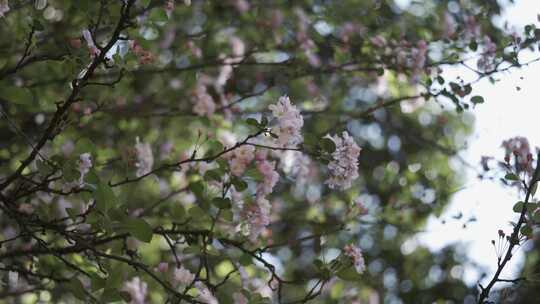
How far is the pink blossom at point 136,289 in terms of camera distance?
2359 millimetres

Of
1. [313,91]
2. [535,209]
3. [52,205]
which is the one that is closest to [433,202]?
[313,91]

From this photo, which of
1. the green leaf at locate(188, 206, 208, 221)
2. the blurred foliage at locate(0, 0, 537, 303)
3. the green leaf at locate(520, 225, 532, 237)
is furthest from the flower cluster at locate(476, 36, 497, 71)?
the green leaf at locate(188, 206, 208, 221)

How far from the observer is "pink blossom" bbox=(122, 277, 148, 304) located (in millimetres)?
2359

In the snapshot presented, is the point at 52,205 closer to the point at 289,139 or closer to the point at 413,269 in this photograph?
the point at 289,139

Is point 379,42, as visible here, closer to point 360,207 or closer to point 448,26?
point 448,26

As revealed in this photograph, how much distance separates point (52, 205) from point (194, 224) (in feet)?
1.65

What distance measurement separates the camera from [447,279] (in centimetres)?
470

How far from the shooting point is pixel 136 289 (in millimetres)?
2371

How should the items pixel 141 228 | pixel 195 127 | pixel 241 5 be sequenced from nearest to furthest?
pixel 141 228
pixel 241 5
pixel 195 127

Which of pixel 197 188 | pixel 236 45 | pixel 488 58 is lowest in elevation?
pixel 197 188

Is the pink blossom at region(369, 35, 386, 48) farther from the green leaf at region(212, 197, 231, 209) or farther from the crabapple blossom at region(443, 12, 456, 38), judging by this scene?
the green leaf at region(212, 197, 231, 209)

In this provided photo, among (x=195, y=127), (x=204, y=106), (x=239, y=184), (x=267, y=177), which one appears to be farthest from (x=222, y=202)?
(x=195, y=127)

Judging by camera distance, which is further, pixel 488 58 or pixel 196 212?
pixel 488 58

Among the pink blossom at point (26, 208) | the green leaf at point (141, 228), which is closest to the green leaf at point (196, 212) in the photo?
the green leaf at point (141, 228)
